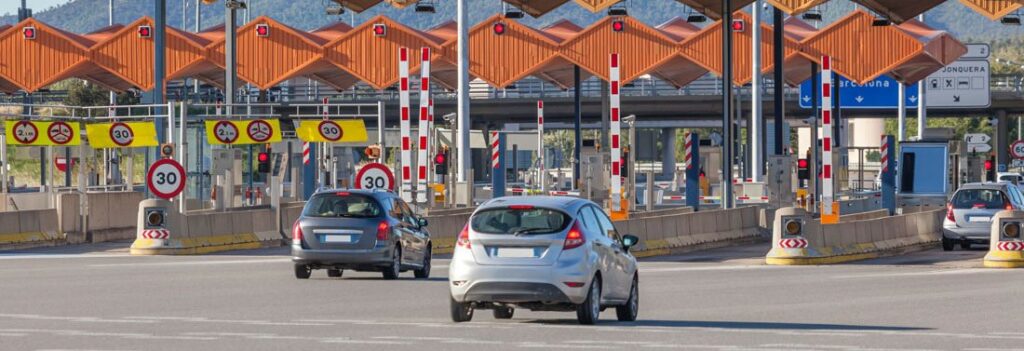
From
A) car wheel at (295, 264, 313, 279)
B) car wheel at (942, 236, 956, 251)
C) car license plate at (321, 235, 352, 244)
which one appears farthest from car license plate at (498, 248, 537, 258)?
car wheel at (942, 236, 956, 251)

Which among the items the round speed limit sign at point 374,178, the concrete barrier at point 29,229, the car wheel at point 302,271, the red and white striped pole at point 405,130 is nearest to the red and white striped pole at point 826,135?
the red and white striped pole at point 405,130

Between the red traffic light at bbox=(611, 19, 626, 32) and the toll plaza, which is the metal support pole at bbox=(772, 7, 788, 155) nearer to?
the toll plaza

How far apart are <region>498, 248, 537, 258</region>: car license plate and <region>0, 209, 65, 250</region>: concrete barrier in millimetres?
19490

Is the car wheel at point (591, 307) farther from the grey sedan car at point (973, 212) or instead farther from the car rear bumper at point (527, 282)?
the grey sedan car at point (973, 212)

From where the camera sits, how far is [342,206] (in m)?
25.6

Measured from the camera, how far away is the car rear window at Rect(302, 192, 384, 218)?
1005 inches

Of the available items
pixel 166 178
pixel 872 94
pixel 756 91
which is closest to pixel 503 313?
pixel 166 178

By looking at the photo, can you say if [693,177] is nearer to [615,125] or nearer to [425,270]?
[615,125]

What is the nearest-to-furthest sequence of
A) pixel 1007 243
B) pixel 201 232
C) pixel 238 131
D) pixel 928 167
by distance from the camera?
1. pixel 1007 243
2. pixel 201 232
3. pixel 238 131
4. pixel 928 167

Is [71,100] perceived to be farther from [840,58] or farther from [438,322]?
[438,322]

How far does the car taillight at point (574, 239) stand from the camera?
17109 millimetres

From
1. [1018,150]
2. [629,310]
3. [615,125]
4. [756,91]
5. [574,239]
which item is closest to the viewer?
[574,239]

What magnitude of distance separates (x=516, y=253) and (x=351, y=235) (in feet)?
27.5

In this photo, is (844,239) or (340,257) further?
(844,239)
